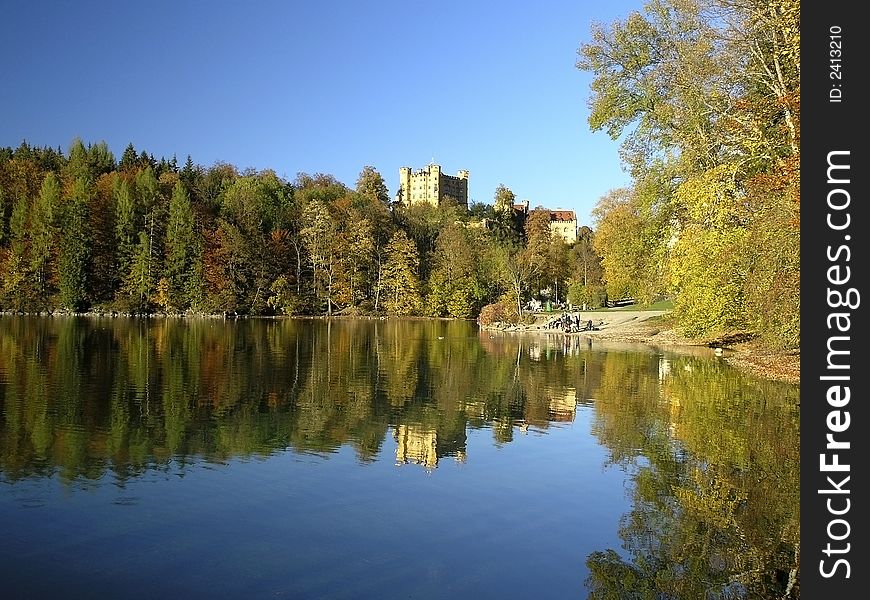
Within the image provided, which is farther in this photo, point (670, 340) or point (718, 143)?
point (670, 340)

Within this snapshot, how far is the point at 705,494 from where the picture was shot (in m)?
9.47

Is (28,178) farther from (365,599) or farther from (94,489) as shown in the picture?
(365,599)

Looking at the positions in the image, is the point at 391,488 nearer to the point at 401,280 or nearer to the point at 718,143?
the point at 718,143

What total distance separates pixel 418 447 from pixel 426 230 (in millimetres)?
65559

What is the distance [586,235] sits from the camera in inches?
3159

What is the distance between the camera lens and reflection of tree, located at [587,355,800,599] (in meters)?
6.87

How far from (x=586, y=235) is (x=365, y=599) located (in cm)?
7645

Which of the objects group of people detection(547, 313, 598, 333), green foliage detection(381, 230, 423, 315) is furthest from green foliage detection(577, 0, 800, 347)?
green foliage detection(381, 230, 423, 315)

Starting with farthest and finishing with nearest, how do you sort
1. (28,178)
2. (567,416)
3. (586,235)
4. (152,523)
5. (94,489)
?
1. (586,235)
2. (28,178)
3. (567,416)
4. (94,489)
5. (152,523)

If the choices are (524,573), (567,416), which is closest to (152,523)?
(524,573)

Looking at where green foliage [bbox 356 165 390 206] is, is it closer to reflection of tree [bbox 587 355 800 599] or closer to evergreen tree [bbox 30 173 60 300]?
evergreen tree [bbox 30 173 60 300]

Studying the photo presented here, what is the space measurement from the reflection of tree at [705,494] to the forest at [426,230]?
4.96 metres

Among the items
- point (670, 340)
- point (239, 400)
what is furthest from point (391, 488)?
point (670, 340)
